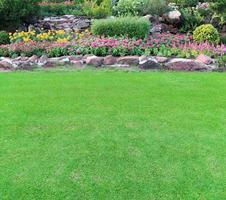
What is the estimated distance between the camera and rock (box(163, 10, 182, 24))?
12.6 metres

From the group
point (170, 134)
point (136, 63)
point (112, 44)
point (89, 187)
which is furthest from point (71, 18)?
point (89, 187)

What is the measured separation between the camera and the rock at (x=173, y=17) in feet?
41.3

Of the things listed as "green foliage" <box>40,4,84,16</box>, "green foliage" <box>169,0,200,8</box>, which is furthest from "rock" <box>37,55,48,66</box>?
"green foliage" <box>169,0,200,8</box>

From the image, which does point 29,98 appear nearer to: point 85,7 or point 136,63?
point 136,63

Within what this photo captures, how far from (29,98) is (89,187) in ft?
9.52

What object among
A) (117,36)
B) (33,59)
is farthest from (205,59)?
(33,59)

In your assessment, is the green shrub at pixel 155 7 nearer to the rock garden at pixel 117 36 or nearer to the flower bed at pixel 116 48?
the rock garden at pixel 117 36

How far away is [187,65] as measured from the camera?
8.72 m

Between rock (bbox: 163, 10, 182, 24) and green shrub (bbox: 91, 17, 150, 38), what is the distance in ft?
6.23

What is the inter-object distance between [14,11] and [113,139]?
29.2 ft

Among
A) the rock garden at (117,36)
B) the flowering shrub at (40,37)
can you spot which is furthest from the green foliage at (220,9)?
the flowering shrub at (40,37)

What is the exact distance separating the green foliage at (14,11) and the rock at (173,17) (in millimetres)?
4260

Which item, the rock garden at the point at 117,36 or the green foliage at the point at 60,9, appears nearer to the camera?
the rock garden at the point at 117,36

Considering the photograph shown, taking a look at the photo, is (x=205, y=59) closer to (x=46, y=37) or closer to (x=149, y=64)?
(x=149, y=64)
